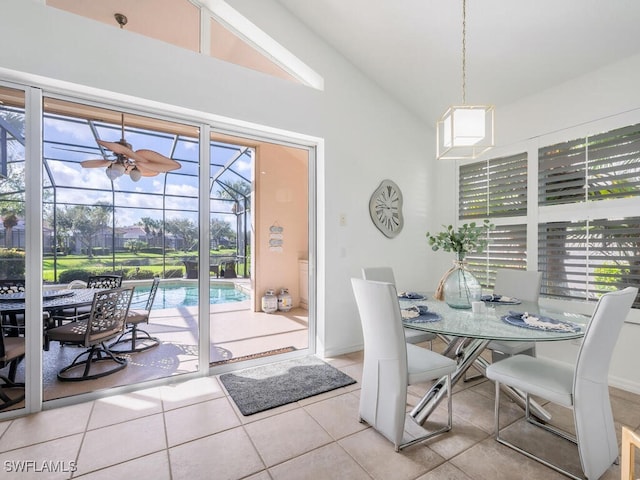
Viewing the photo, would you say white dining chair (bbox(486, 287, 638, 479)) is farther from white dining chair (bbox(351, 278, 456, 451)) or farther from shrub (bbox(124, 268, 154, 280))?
shrub (bbox(124, 268, 154, 280))

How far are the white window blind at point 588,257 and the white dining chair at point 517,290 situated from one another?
0.46 meters

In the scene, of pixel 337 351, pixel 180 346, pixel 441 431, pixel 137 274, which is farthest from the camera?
pixel 337 351

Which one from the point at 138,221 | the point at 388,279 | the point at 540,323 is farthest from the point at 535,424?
the point at 138,221

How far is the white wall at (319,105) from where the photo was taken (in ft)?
7.15

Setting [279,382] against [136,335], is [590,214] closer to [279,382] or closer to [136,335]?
[279,382]

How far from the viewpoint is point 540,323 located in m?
1.83

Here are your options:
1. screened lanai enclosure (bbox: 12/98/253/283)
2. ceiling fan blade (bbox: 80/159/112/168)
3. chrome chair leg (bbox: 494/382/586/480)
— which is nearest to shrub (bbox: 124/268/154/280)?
screened lanai enclosure (bbox: 12/98/253/283)

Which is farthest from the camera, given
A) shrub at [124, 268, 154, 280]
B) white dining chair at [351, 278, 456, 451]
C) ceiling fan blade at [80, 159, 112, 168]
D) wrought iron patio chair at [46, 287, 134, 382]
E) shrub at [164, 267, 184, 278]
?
shrub at [164, 267, 184, 278]

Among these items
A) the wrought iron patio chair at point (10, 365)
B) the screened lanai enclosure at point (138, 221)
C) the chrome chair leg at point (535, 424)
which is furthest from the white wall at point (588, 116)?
the wrought iron patio chair at point (10, 365)

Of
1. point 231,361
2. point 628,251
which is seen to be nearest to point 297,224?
point 231,361

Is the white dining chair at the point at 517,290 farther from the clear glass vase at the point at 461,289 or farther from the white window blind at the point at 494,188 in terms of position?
the white window blind at the point at 494,188

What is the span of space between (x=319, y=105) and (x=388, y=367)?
264 centimetres

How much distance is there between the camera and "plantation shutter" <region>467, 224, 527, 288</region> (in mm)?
3396

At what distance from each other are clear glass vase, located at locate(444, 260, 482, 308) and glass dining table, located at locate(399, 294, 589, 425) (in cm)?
7
